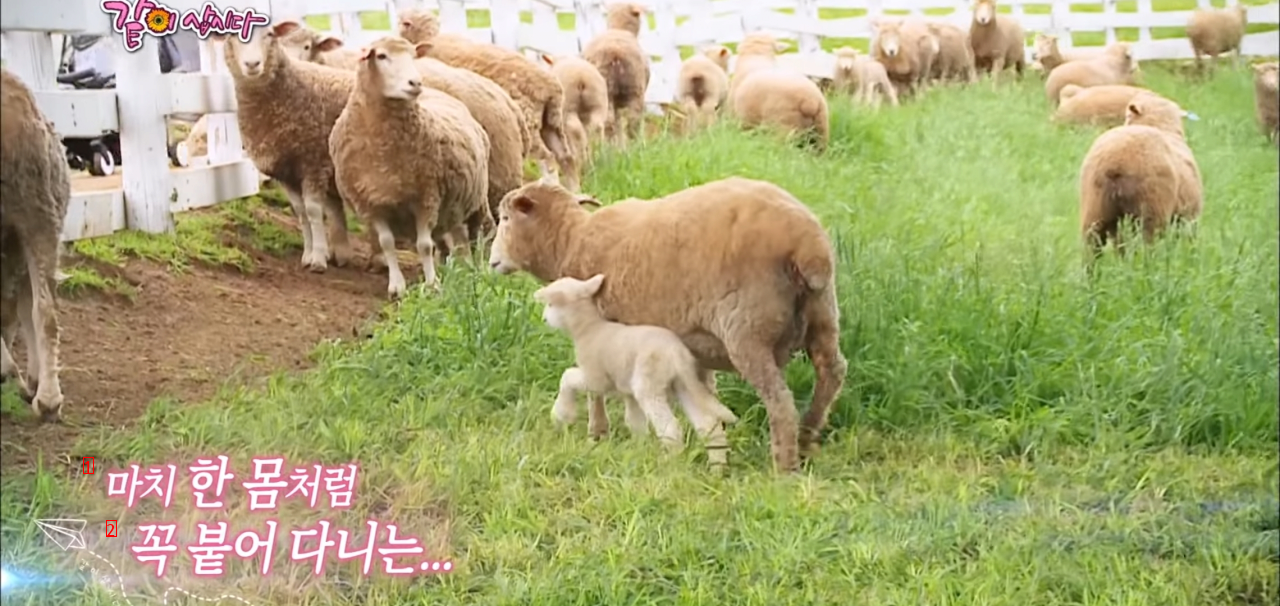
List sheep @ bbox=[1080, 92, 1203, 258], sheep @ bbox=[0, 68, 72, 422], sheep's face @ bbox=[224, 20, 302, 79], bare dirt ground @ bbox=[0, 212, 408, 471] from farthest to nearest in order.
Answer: sheep @ bbox=[1080, 92, 1203, 258]
sheep's face @ bbox=[224, 20, 302, 79]
bare dirt ground @ bbox=[0, 212, 408, 471]
sheep @ bbox=[0, 68, 72, 422]

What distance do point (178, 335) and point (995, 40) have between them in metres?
1.18

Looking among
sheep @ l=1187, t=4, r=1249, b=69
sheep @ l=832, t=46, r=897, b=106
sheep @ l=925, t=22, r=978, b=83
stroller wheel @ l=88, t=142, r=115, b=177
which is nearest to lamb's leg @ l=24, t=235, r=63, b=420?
stroller wheel @ l=88, t=142, r=115, b=177

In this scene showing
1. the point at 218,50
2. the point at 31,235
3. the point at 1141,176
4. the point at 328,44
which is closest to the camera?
the point at 31,235

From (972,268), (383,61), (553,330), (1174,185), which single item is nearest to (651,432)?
(553,330)

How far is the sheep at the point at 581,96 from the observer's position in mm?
1941

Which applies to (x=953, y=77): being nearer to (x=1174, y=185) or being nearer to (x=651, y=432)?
(x=1174, y=185)

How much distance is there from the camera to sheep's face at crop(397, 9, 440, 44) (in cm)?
186

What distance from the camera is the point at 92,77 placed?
164cm

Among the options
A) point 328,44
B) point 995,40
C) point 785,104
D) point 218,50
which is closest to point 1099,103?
point 995,40

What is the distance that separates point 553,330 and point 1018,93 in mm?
765

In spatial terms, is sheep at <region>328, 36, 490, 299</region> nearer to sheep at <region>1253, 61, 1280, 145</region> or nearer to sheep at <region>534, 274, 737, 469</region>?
sheep at <region>534, 274, 737, 469</region>

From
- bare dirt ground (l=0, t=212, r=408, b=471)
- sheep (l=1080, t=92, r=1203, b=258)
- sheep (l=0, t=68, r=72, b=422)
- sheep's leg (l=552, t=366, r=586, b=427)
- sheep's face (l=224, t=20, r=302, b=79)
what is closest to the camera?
sheep (l=0, t=68, r=72, b=422)

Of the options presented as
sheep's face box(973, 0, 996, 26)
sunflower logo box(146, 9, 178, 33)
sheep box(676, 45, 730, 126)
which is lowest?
sheep box(676, 45, 730, 126)

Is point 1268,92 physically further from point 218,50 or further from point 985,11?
point 218,50
